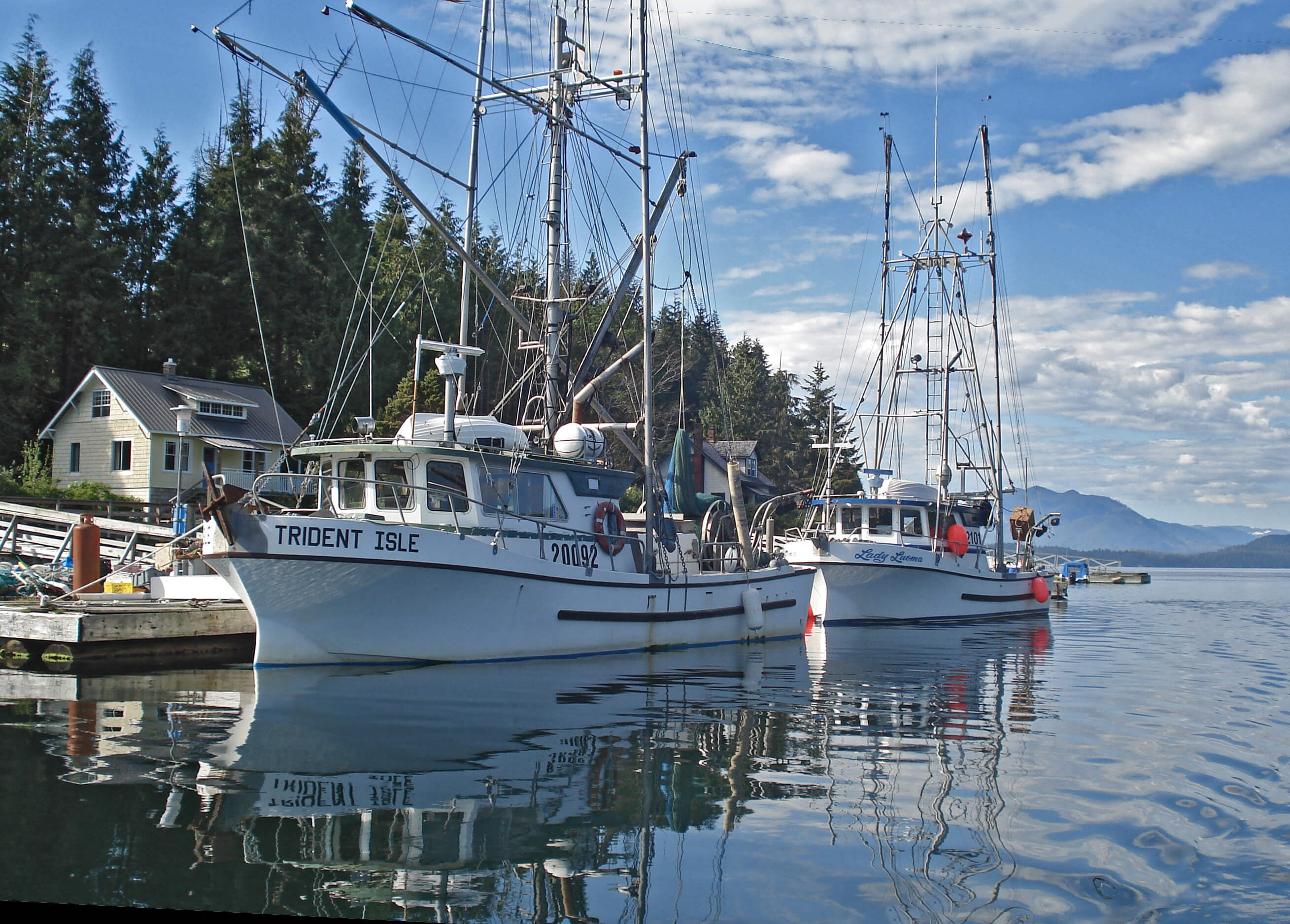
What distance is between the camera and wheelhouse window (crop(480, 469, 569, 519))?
51.5 ft

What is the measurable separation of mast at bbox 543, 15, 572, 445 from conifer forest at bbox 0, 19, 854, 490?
16224 millimetres

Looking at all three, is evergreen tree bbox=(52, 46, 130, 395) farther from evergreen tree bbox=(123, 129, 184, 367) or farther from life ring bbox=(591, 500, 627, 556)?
life ring bbox=(591, 500, 627, 556)

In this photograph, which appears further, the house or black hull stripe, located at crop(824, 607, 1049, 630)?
the house

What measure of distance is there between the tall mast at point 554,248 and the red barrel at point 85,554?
8040 mm

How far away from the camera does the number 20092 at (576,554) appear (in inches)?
641

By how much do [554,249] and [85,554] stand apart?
9.94 metres

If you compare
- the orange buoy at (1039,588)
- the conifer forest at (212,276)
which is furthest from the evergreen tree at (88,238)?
the orange buoy at (1039,588)

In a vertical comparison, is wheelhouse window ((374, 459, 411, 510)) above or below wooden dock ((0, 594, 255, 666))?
above

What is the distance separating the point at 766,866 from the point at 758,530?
17.5 meters

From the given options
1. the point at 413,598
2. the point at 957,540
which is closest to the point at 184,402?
the point at 957,540

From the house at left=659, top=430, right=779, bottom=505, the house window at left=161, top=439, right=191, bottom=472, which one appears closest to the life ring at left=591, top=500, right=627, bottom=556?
the house window at left=161, top=439, right=191, bottom=472

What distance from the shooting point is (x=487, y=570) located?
47.5 ft

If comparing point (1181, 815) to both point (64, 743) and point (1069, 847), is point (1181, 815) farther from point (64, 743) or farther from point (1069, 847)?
point (64, 743)

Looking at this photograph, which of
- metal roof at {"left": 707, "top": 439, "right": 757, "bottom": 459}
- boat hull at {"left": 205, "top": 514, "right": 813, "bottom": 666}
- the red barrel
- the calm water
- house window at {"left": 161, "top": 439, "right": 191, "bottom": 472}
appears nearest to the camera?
the calm water
